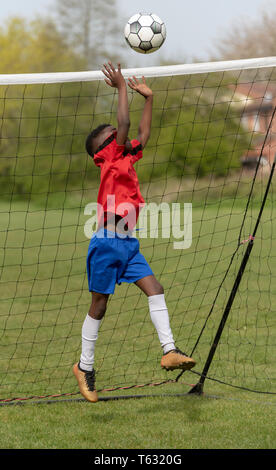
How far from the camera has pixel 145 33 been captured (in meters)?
5.34

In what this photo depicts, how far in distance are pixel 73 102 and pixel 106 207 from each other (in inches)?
998

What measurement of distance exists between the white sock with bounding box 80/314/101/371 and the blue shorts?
0.96ft

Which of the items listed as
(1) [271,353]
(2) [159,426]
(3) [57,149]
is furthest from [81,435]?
(3) [57,149]

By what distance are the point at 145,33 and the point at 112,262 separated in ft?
6.25

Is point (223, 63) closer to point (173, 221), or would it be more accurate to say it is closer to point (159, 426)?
point (159, 426)

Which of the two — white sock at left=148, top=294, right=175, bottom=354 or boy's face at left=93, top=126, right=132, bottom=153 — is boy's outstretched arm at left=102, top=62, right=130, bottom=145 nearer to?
boy's face at left=93, top=126, right=132, bottom=153

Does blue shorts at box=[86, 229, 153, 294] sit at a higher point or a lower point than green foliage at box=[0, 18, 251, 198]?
higher

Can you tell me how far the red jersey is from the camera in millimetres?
4691

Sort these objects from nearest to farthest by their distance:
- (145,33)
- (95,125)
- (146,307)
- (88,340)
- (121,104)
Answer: (121,104), (88,340), (145,33), (146,307), (95,125)

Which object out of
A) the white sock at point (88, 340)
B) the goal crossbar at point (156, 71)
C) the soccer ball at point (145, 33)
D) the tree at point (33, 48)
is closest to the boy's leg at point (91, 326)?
the white sock at point (88, 340)

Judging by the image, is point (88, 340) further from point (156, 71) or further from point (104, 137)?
point (156, 71)

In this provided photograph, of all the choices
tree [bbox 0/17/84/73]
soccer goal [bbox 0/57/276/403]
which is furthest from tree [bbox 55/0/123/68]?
soccer goal [bbox 0/57/276/403]

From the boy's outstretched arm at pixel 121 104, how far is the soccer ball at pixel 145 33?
735 millimetres

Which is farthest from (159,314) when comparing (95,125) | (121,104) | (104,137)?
(95,125)
